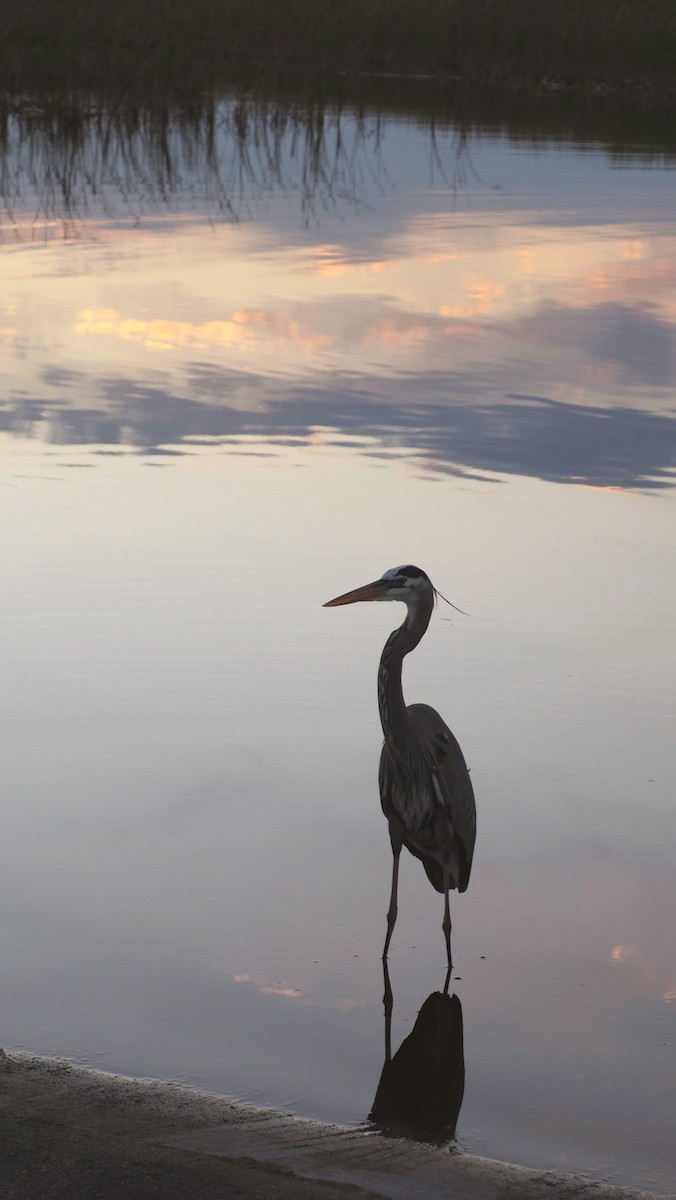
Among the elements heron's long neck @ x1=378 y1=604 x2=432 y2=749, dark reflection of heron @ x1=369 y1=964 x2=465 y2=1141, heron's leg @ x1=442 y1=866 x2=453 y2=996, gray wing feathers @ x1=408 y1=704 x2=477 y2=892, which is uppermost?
heron's long neck @ x1=378 y1=604 x2=432 y2=749

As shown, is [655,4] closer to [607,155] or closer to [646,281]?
[607,155]

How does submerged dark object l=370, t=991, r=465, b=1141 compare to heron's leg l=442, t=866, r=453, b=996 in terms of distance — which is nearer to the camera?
submerged dark object l=370, t=991, r=465, b=1141

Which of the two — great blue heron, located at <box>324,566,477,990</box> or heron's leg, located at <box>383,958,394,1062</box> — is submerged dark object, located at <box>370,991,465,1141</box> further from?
great blue heron, located at <box>324,566,477,990</box>

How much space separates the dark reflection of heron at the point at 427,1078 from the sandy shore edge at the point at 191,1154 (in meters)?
0.22

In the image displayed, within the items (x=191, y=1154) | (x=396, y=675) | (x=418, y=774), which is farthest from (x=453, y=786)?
(x=191, y=1154)

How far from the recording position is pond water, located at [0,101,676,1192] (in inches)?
187

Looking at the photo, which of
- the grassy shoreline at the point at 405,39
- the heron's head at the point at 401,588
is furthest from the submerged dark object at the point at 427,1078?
the grassy shoreline at the point at 405,39

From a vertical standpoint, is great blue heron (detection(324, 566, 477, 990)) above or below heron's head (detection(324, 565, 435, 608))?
below

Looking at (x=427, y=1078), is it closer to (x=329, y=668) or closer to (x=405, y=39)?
(x=329, y=668)

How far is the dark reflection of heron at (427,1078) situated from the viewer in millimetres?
4422

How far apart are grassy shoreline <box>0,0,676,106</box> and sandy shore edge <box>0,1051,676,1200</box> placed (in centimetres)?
1834

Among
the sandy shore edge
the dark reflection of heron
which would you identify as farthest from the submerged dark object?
the sandy shore edge

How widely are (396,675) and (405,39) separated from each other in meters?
23.0

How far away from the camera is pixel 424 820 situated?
216 inches
